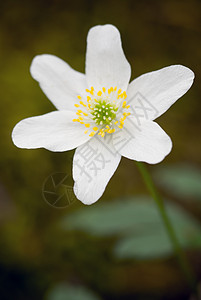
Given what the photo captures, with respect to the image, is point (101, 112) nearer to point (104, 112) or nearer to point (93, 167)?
point (104, 112)

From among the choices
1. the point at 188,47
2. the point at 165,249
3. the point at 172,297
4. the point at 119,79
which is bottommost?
the point at 172,297

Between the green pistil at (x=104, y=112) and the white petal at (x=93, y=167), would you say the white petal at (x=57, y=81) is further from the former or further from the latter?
the white petal at (x=93, y=167)

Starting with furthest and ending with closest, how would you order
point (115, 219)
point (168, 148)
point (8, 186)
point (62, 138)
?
point (8, 186), point (115, 219), point (62, 138), point (168, 148)

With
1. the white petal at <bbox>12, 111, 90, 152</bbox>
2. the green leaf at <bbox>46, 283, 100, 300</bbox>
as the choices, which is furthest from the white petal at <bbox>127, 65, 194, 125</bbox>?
the green leaf at <bbox>46, 283, 100, 300</bbox>

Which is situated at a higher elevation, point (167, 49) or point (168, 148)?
point (168, 148)

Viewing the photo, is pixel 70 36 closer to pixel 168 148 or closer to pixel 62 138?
pixel 62 138

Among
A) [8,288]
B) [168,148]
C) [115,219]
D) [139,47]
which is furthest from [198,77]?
[8,288]

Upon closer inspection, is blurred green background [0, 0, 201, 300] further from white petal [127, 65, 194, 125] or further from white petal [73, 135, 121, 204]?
white petal [127, 65, 194, 125]
